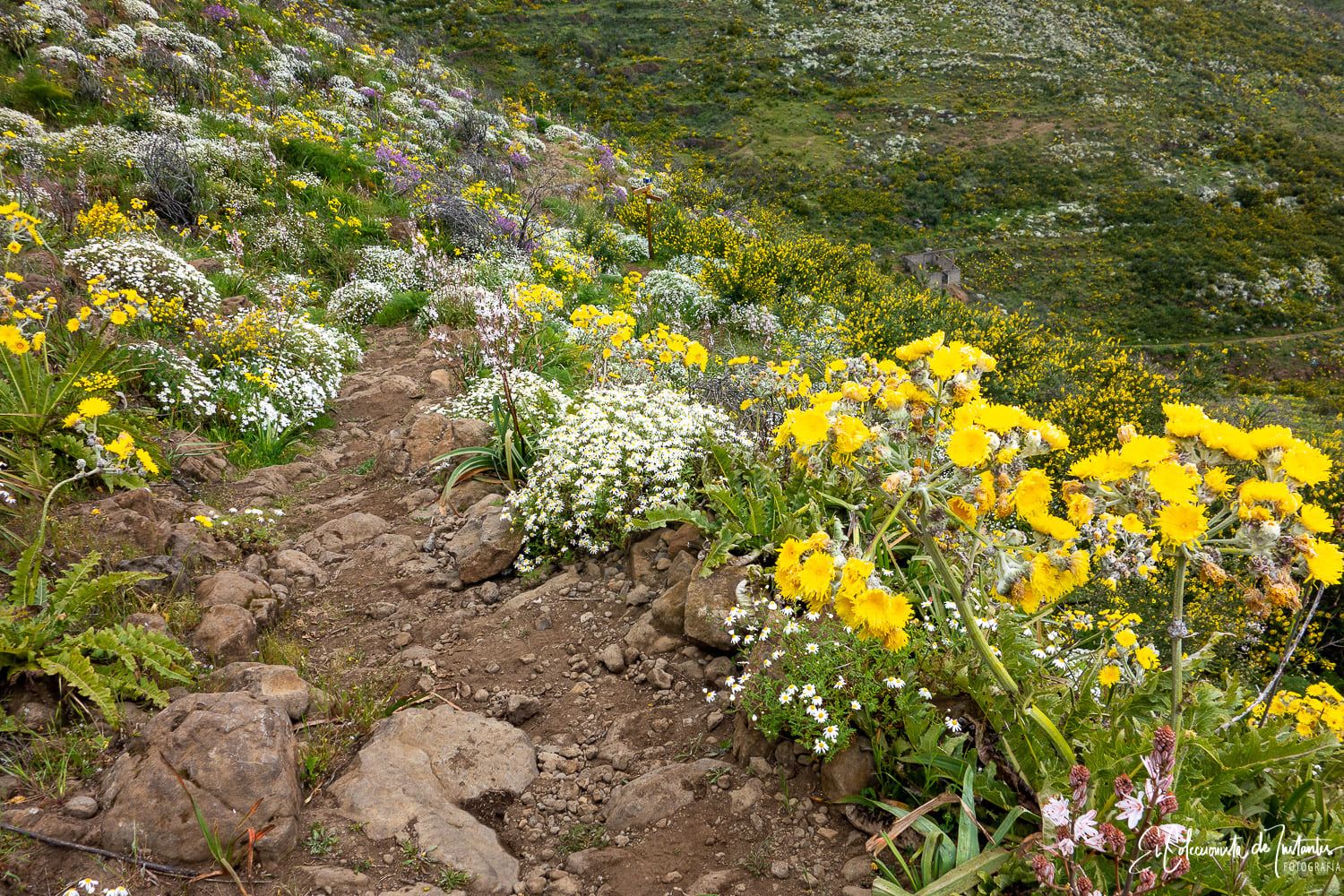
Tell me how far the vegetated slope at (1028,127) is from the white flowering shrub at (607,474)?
30.1 m

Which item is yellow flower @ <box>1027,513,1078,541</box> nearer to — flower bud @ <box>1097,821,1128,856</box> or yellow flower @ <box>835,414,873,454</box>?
yellow flower @ <box>835,414,873,454</box>

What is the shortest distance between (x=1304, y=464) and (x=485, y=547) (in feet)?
11.3

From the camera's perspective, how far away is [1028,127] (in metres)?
40.9

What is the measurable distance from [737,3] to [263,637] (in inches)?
2211

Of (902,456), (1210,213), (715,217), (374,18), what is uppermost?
(374,18)

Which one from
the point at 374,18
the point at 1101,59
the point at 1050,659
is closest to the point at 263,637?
the point at 1050,659

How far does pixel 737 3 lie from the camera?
4778 cm

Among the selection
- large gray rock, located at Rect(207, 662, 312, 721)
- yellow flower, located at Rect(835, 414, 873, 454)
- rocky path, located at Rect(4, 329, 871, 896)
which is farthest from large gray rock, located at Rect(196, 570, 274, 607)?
yellow flower, located at Rect(835, 414, 873, 454)

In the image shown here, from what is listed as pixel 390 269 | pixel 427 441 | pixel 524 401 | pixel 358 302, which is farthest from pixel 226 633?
pixel 390 269

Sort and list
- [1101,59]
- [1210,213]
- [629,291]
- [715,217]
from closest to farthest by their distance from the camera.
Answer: [629,291] → [715,217] → [1210,213] → [1101,59]

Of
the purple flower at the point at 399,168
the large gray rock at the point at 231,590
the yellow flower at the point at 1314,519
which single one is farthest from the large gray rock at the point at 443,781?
the purple flower at the point at 399,168

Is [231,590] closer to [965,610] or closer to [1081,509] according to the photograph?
[965,610]

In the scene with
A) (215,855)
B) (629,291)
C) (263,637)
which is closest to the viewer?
(215,855)

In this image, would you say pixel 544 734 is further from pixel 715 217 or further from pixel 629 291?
pixel 715 217
